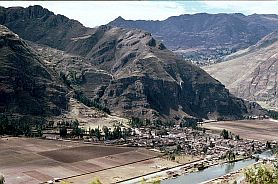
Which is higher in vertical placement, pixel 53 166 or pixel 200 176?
pixel 53 166

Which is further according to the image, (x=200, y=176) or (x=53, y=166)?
(x=200, y=176)

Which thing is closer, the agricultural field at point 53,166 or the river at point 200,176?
the agricultural field at point 53,166

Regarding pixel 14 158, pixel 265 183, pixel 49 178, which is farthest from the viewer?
pixel 14 158

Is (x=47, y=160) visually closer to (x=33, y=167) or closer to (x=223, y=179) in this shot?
(x=33, y=167)

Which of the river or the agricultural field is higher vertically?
the agricultural field

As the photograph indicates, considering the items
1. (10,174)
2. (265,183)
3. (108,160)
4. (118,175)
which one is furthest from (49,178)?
(265,183)

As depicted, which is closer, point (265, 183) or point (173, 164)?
point (265, 183)

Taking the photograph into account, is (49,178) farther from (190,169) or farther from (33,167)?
(190,169)

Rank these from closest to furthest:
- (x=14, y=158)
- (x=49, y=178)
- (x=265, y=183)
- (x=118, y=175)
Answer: (x=265, y=183), (x=49, y=178), (x=118, y=175), (x=14, y=158)

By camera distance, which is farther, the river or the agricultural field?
the river

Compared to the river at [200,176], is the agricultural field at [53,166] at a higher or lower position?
higher
